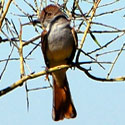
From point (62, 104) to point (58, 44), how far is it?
0.87m

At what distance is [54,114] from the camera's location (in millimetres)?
4812

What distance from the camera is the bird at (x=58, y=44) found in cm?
466

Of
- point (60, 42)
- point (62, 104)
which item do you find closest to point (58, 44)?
point (60, 42)

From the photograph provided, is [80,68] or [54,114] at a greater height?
[80,68]

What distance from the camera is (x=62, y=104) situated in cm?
513

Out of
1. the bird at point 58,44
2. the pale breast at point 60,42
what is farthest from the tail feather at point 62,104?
the pale breast at point 60,42

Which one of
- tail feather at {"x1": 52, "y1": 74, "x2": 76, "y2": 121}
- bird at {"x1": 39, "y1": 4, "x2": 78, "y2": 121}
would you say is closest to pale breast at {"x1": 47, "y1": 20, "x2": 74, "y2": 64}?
bird at {"x1": 39, "y1": 4, "x2": 78, "y2": 121}

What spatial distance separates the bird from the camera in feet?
15.3

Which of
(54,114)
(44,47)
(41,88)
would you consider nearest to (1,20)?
(41,88)

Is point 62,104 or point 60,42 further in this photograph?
point 62,104

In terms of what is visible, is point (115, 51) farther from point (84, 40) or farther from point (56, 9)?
point (56, 9)

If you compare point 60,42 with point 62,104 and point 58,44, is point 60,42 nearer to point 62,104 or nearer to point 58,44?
point 58,44

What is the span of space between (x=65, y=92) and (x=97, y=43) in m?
1.65

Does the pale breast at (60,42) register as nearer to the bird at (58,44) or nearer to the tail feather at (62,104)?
the bird at (58,44)
